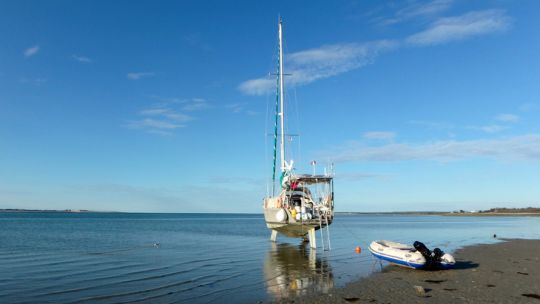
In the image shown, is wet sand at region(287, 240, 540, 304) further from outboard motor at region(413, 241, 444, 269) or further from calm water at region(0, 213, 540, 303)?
calm water at region(0, 213, 540, 303)

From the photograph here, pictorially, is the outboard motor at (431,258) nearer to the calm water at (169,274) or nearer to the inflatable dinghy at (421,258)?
the inflatable dinghy at (421,258)

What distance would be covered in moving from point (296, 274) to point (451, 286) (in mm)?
8727

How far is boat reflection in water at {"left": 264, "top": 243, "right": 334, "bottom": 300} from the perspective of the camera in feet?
65.0

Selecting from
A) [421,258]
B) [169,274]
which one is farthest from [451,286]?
[169,274]

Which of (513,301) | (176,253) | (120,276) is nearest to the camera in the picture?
(513,301)

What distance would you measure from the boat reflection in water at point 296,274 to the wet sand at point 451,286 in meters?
1.26

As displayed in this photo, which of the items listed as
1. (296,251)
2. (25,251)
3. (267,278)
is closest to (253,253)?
(296,251)

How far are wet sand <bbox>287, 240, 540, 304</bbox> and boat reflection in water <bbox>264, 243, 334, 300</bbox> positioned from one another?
1.26 metres

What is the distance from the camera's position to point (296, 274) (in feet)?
81.9

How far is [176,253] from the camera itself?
37.3m

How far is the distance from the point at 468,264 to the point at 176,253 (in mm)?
23373

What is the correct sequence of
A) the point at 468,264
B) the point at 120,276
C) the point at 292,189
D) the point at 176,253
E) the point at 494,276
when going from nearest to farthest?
the point at 494,276 → the point at 120,276 → the point at 468,264 → the point at 176,253 → the point at 292,189

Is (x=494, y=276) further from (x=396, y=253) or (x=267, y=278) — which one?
(x=267, y=278)

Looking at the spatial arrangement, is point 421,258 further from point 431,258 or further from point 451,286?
point 451,286
